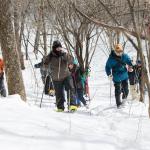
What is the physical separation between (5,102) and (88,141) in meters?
1.96

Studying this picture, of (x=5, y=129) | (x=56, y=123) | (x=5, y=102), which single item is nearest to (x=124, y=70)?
(x=5, y=102)

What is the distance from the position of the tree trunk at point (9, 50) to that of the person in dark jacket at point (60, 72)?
5.53 ft

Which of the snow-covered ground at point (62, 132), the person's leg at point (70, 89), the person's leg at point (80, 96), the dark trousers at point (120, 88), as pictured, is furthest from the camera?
the person's leg at point (80, 96)

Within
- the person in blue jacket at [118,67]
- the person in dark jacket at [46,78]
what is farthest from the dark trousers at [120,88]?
the person in dark jacket at [46,78]

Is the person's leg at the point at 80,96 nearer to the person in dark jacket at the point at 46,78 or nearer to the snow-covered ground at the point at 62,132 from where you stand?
the person in dark jacket at the point at 46,78

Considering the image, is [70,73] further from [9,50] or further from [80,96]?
[9,50]

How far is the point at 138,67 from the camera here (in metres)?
15.2

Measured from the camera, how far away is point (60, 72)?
390 inches

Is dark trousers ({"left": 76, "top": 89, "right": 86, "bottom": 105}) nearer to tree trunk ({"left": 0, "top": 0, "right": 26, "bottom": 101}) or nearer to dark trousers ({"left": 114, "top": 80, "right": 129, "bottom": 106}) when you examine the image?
dark trousers ({"left": 114, "top": 80, "right": 129, "bottom": 106})

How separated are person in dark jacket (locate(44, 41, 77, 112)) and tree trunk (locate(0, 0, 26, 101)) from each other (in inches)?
66.4

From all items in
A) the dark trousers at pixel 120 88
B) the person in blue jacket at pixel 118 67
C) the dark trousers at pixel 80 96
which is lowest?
the dark trousers at pixel 80 96

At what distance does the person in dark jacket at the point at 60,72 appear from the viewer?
9.80m

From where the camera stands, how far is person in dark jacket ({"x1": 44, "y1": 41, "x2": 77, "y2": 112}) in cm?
980

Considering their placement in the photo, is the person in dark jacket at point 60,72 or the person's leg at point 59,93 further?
the person's leg at point 59,93
